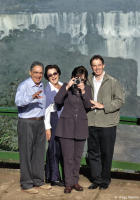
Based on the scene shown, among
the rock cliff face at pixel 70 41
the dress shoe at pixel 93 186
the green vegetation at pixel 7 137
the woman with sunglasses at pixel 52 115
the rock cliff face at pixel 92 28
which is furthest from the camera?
the rock cliff face at pixel 92 28

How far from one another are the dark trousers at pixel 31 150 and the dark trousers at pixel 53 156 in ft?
0.28

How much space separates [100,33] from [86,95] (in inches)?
1566

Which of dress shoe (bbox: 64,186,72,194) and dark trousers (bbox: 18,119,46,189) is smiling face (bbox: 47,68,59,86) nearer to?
dark trousers (bbox: 18,119,46,189)

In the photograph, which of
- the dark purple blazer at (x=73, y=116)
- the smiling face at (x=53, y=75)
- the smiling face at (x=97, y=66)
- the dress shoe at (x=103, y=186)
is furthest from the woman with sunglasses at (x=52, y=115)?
the dress shoe at (x=103, y=186)

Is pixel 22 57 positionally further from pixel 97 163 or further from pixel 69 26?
pixel 97 163

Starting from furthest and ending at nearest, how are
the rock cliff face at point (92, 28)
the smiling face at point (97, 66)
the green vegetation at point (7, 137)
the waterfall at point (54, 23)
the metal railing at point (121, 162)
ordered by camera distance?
the waterfall at point (54, 23) → the rock cliff face at point (92, 28) → the green vegetation at point (7, 137) → the metal railing at point (121, 162) → the smiling face at point (97, 66)

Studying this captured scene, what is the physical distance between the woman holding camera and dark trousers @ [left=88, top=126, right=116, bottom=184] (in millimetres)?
181

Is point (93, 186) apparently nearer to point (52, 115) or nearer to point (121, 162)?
point (121, 162)

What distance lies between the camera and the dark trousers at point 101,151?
4.38 m

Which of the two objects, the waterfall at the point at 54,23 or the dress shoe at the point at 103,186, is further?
the waterfall at the point at 54,23

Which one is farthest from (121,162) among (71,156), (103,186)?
(71,156)

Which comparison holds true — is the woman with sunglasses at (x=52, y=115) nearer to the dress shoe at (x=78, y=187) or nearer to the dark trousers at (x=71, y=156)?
the dark trousers at (x=71, y=156)

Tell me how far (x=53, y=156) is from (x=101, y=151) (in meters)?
0.49

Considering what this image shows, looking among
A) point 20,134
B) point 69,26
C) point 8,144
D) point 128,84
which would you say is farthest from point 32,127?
point 69,26
